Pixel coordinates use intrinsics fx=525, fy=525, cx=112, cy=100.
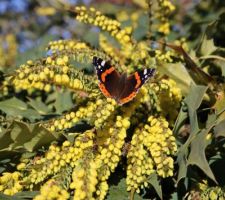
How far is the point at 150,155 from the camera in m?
1.41

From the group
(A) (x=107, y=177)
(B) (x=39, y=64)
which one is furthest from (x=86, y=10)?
(A) (x=107, y=177)

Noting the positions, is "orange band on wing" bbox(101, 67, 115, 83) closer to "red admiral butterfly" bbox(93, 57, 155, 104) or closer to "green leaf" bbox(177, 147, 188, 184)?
"red admiral butterfly" bbox(93, 57, 155, 104)

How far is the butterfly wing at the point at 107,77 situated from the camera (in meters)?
1.48

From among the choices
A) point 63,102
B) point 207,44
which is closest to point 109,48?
point 63,102

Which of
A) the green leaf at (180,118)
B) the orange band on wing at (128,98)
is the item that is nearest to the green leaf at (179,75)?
the green leaf at (180,118)

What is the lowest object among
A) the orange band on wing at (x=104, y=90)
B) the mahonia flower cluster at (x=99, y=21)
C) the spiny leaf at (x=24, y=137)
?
the spiny leaf at (x=24, y=137)

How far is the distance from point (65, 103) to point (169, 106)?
0.43 m

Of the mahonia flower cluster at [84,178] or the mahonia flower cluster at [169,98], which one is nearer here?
the mahonia flower cluster at [84,178]

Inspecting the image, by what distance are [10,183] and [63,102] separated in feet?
1.89

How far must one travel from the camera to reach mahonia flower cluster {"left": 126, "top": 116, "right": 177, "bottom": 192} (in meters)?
1.34

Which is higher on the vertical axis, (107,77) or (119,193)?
(107,77)

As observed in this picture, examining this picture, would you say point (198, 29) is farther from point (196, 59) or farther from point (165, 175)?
point (165, 175)

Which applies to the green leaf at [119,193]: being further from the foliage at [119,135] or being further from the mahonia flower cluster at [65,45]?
the mahonia flower cluster at [65,45]

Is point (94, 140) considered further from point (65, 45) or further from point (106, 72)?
point (65, 45)
